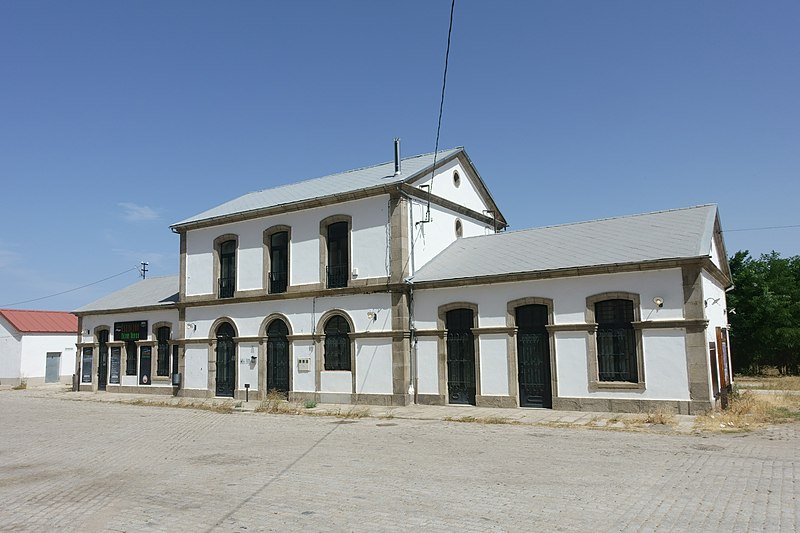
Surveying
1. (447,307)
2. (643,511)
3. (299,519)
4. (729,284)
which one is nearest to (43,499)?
(299,519)

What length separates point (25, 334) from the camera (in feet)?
123

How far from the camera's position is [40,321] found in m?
39.7

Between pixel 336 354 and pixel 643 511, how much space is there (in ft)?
50.7

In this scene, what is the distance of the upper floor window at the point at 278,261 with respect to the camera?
76.0 feet

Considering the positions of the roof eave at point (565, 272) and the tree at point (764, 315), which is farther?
the tree at point (764, 315)

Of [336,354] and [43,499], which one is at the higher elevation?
[336,354]

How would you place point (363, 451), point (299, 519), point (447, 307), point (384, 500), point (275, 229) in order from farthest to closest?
point (275, 229)
point (447, 307)
point (363, 451)
point (384, 500)
point (299, 519)

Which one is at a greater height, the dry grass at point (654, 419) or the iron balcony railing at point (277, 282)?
the iron balcony railing at point (277, 282)

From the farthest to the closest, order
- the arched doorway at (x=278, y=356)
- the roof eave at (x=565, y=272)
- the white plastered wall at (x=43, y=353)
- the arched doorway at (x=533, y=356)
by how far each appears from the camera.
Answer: the white plastered wall at (x=43, y=353) < the arched doorway at (x=278, y=356) < the arched doorway at (x=533, y=356) < the roof eave at (x=565, y=272)

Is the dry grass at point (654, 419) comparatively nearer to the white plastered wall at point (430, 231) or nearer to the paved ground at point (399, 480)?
the paved ground at point (399, 480)

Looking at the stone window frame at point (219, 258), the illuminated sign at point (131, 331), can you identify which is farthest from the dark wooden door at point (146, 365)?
the stone window frame at point (219, 258)

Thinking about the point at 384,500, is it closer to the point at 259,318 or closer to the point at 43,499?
the point at 43,499

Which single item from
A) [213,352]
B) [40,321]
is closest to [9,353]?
[40,321]

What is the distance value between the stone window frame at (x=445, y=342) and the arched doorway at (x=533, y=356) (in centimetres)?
122
